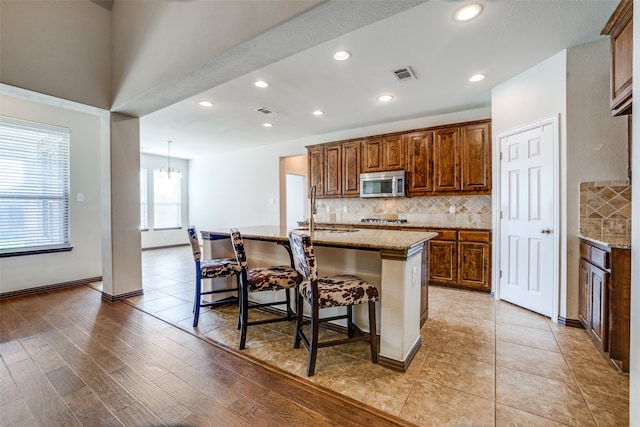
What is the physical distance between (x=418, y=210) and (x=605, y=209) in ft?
7.91

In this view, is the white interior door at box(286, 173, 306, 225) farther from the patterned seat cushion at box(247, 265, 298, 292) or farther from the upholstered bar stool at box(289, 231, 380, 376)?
the upholstered bar stool at box(289, 231, 380, 376)

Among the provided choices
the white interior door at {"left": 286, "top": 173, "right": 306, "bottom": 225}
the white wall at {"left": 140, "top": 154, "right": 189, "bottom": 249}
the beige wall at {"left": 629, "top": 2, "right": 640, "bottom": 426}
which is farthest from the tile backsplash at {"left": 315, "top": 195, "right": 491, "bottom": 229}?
the white wall at {"left": 140, "top": 154, "right": 189, "bottom": 249}

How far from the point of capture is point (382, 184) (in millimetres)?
4707

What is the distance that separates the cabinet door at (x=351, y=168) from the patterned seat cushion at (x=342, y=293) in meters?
3.16

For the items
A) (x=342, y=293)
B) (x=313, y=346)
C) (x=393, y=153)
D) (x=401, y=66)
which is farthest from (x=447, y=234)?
(x=313, y=346)

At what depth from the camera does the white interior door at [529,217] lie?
288 cm

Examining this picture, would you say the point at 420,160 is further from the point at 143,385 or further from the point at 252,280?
the point at 143,385

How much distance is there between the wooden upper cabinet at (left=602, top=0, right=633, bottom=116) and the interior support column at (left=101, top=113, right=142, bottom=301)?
487 centimetres

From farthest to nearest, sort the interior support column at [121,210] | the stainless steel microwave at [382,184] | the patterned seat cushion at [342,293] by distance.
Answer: the stainless steel microwave at [382,184], the interior support column at [121,210], the patterned seat cushion at [342,293]

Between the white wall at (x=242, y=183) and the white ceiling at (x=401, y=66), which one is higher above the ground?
the white ceiling at (x=401, y=66)

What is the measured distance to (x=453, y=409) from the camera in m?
1.61

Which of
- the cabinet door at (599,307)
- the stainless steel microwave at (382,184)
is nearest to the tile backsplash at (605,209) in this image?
the cabinet door at (599,307)

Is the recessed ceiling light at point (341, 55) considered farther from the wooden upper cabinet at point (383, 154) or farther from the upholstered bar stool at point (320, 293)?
the wooden upper cabinet at point (383, 154)

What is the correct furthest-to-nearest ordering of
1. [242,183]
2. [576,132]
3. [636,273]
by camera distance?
[242,183]
[576,132]
[636,273]
